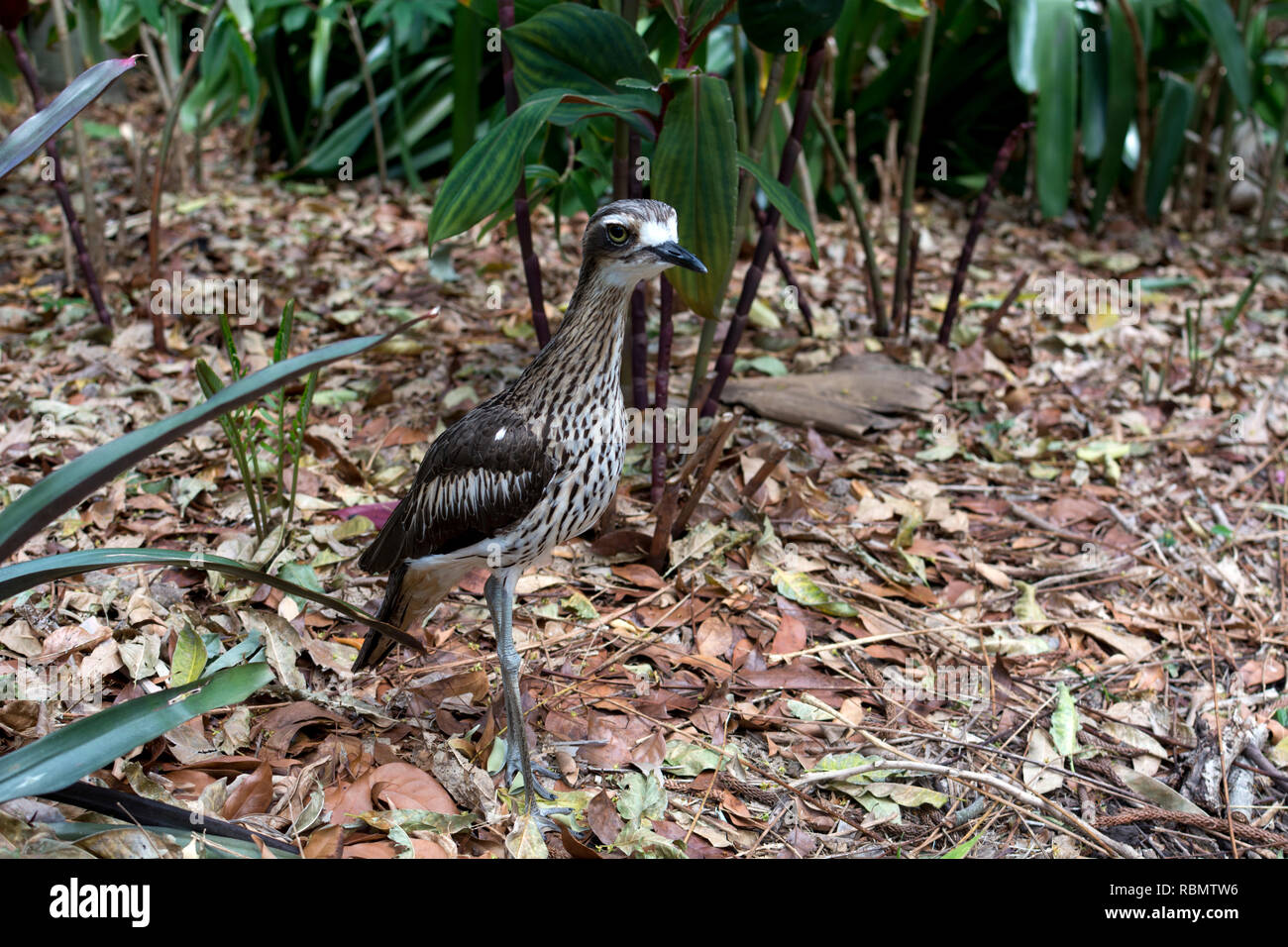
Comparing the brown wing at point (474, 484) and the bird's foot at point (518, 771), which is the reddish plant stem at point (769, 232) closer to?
the brown wing at point (474, 484)

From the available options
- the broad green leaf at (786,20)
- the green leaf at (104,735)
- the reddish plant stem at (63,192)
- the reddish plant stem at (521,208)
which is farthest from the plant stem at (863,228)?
the green leaf at (104,735)

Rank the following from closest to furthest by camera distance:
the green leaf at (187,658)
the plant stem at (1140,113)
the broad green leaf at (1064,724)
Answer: the green leaf at (187,658) < the broad green leaf at (1064,724) < the plant stem at (1140,113)

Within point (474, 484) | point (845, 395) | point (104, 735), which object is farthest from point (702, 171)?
point (104, 735)

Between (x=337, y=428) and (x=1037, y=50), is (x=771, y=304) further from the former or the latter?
(x=337, y=428)

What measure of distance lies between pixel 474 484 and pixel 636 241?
0.62 meters

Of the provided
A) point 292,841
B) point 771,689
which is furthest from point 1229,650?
point 292,841

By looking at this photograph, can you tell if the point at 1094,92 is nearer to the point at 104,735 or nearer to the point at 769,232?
the point at 769,232

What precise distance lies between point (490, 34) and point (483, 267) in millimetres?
1696

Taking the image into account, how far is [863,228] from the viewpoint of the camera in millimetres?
4004

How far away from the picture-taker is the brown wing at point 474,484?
2.21 m

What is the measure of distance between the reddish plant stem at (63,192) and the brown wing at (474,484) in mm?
1959

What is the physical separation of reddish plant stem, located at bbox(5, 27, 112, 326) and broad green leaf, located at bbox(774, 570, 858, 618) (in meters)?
2.64

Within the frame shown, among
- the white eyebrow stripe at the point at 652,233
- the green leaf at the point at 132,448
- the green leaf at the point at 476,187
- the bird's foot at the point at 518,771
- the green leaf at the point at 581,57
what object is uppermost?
the green leaf at the point at 581,57

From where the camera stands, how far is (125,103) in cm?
744
